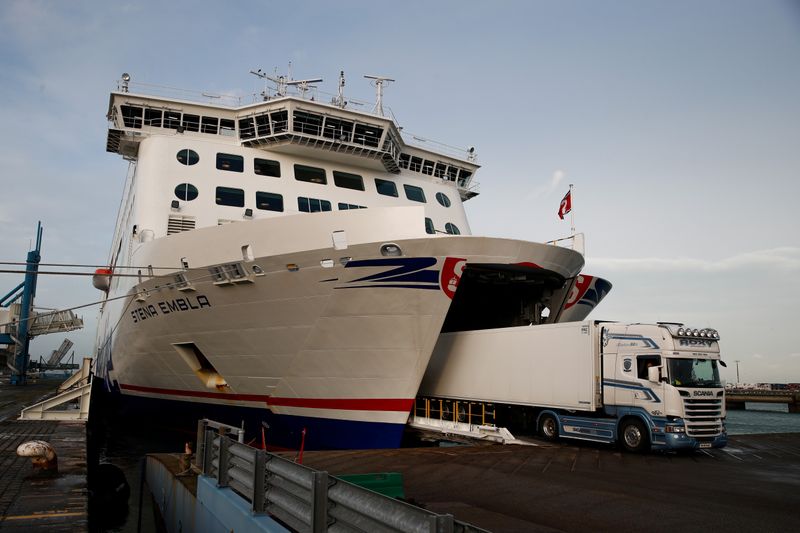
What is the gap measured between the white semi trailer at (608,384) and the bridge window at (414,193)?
5952mm

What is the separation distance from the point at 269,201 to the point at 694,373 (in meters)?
11.5

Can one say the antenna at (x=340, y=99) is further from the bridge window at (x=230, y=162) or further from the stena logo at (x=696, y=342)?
the stena logo at (x=696, y=342)

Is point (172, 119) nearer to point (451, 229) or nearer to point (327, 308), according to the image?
point (451, 229)

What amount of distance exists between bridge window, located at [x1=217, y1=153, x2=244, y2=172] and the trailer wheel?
422 inches

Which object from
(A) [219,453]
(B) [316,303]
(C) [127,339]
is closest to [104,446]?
(C) [127,339]

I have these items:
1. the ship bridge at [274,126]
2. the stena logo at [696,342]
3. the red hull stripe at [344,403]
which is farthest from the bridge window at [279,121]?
the stena logo at [696,342]

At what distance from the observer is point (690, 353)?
42.6 feet

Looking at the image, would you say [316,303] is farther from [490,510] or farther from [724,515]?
[724,515]

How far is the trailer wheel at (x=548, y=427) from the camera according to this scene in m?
14.0

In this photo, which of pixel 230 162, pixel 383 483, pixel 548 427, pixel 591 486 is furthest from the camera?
pixel 230 162

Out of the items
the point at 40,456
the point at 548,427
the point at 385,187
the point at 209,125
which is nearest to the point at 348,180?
the point at 385,187

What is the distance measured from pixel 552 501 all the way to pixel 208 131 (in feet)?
49.9

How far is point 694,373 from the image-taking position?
1295 centimetres

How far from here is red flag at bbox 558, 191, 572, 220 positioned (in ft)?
53.3
